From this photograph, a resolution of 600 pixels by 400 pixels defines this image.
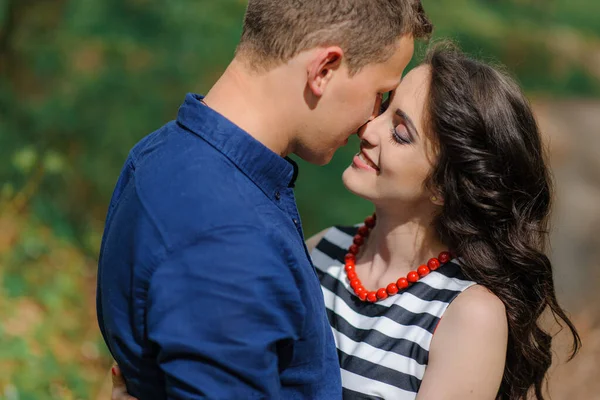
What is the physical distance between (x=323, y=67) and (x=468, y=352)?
928 millimetres

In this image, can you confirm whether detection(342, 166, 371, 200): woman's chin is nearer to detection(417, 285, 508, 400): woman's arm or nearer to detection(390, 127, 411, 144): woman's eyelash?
detection(390, 127, 411, 144): woman's eyelash

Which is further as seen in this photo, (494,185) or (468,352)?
(494,185)

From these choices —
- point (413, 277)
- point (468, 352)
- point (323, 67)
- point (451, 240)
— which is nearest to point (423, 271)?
point (413, 277)

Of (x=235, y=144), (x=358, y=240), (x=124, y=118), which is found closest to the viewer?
(x=235, y=144)

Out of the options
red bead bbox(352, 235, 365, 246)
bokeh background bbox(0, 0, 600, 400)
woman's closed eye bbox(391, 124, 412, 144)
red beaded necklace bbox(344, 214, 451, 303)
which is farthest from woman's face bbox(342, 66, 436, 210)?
bokeh background bbox(0, 0, 600, 400)

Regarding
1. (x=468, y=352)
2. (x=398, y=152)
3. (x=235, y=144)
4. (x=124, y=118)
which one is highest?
(x=235, y=144)

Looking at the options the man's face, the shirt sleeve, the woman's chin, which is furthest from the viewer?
the woman's chin

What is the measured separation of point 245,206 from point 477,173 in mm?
955

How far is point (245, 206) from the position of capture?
5.40 ft

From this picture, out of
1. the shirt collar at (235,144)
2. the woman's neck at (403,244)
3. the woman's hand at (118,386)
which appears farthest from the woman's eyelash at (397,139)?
the woman's hand at (118,386)

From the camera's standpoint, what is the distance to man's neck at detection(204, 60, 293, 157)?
1816 mm

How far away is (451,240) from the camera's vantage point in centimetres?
244

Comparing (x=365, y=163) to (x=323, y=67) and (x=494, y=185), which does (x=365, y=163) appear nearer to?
(x=494, y=185)

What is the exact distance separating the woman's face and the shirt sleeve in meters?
0.82
